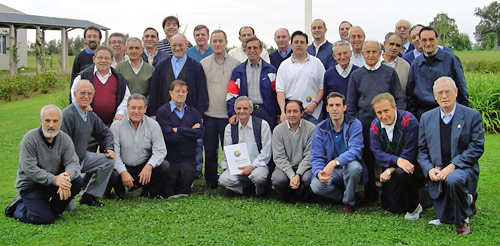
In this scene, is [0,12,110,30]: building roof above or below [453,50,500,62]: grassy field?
above

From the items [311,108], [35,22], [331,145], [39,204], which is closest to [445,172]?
[331,145]

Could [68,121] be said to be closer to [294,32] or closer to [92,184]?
[92,184]

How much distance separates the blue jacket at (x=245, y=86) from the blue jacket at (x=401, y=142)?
5.30 ft

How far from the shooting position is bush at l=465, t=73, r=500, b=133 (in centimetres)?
1198

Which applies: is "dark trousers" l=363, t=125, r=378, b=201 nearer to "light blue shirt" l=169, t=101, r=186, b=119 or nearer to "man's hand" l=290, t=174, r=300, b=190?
"man's hand" l=290, t=174, r=300, b=190

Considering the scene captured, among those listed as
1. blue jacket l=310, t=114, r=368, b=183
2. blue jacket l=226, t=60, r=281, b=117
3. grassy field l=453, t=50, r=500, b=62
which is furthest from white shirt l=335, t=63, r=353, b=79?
grassy field l=453, t=50, r=500, b=62

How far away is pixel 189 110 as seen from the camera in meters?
6.68

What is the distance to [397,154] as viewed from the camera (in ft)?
18.5

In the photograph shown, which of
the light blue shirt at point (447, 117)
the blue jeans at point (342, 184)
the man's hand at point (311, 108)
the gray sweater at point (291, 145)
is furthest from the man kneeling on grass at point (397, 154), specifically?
the man's hand at point (311, 108)

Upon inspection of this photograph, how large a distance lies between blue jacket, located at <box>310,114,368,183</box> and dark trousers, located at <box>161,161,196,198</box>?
1646mm

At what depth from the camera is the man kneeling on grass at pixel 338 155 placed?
5707 millimetres

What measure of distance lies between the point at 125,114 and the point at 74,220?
5.07 feet

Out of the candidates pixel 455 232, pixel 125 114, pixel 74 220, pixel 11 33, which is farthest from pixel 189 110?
pixel 11 33

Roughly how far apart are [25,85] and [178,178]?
54.3 feet
